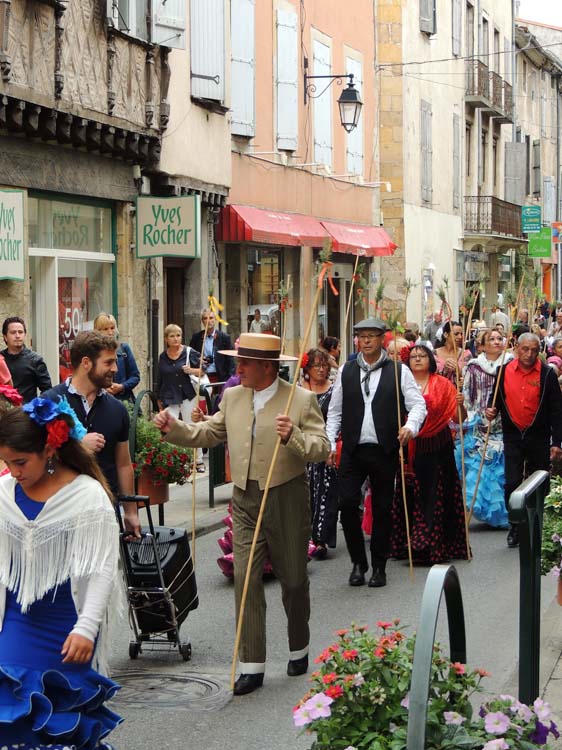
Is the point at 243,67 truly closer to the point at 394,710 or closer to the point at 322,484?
the point at 322,484

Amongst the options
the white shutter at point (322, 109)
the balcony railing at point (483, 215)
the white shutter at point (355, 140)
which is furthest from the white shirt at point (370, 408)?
the balcony railing at point (483, 215)

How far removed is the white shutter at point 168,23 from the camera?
18.2 metres

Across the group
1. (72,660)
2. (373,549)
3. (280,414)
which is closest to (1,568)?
(72,660)

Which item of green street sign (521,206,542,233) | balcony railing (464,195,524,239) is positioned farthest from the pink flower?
green street sign (521,206,542,233)

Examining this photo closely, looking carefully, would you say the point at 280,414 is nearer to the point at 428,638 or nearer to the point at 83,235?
the point at 428,638

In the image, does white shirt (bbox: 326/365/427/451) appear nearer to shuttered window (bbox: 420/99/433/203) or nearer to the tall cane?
the tall cane

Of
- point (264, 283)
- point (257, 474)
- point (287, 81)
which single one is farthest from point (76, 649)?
point (287, 81)

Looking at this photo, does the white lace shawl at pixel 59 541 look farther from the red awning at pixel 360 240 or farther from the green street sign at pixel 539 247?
the green street sign at pixel 539 247

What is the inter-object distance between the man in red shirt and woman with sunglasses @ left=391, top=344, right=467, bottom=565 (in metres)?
0.58

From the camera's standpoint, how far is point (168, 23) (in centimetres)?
1841

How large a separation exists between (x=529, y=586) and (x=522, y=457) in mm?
6120

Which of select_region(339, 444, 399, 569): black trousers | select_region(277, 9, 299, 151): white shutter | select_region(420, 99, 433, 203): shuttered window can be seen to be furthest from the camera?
select_region(420, 99, 433, 203): shuttered window

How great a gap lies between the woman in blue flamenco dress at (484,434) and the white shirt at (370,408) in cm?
249

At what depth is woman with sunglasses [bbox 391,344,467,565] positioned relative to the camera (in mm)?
10875
